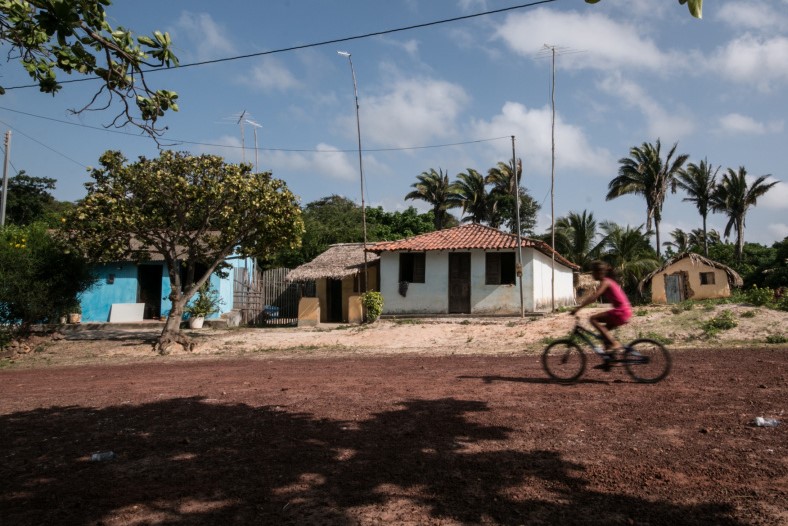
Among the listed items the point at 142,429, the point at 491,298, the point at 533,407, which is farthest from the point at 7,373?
the point at 491,298

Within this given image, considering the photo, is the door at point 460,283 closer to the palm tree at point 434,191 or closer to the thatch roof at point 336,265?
the thatch roof at point 336,265

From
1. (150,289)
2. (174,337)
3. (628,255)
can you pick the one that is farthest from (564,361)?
(628,255)

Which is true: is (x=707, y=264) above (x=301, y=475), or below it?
above

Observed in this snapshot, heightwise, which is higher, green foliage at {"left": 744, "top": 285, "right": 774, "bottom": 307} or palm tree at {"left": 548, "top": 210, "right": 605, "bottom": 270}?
palm tree at {"left": 548, "top": 210, "right": 605, "bottom": 270}

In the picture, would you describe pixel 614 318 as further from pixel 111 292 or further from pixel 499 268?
pixel 111 292

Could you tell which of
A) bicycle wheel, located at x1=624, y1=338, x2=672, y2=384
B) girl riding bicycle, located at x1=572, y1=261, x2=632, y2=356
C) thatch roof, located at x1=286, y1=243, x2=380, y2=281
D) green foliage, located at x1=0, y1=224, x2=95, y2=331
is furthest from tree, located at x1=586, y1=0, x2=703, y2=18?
thatch roof, located at x1=286, y1=243, x2=380, y2=281

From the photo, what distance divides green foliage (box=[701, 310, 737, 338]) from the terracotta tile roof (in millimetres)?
8889

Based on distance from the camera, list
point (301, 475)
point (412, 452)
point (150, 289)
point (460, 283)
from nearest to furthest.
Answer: point (301, 475), point (412, 452), point (460, 283), point (150, 289)

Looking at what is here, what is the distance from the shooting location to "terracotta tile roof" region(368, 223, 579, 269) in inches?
928

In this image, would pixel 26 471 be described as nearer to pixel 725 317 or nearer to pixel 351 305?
pixel 725 317

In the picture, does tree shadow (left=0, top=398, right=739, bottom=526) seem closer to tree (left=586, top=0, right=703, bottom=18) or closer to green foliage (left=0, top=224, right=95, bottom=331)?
tree (left=586, top=0, right=703, bottom=18)

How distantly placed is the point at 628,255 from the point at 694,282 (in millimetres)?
7314

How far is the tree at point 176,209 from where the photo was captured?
15.9 metres

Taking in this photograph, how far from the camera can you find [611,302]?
7.58 m
